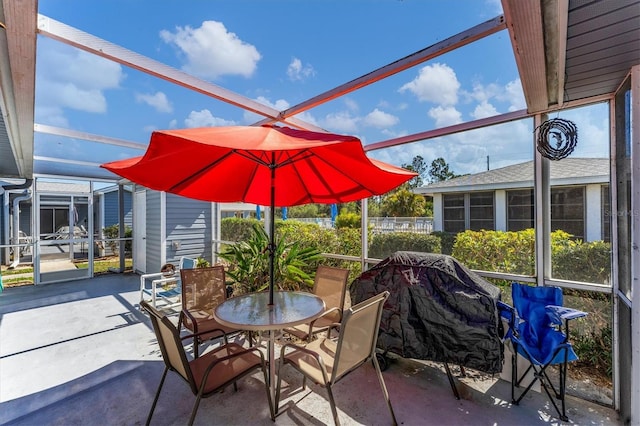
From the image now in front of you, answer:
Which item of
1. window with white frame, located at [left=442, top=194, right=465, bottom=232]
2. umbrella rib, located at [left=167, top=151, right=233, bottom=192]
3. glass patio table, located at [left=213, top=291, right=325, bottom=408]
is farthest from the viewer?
window with white frame, located at [left=442, top=194, right=465, bottom=232]

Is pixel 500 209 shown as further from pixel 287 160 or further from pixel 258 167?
pixel 258 167

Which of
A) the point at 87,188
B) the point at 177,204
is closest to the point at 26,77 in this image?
the point at 177,204

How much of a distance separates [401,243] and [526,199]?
1.70 meters

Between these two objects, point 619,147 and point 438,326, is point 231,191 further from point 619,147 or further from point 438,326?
point 619,147

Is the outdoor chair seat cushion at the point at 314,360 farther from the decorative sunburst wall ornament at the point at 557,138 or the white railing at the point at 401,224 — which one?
the decorative sunburst wall ornament at the point at 557,138

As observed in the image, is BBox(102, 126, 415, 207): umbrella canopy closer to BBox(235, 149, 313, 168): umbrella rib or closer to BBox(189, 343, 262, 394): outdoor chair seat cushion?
BBox(235, 149, 313, 168): umbrella rib

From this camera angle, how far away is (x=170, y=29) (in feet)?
11.3

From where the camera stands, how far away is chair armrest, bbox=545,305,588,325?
2.40 metres

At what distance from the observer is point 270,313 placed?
8.48 ft

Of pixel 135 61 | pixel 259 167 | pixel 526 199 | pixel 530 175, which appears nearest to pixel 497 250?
pixel 526 199

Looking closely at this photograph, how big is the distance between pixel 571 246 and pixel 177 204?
7407 mm

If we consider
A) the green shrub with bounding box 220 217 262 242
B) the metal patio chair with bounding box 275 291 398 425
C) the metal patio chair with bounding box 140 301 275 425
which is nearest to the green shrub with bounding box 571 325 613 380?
the metal patio chair with bounding box 275 291 398 425

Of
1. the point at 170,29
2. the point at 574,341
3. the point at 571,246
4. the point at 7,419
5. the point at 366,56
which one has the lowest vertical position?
the point at 7,419

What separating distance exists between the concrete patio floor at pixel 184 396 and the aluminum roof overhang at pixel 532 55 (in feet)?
9.15
